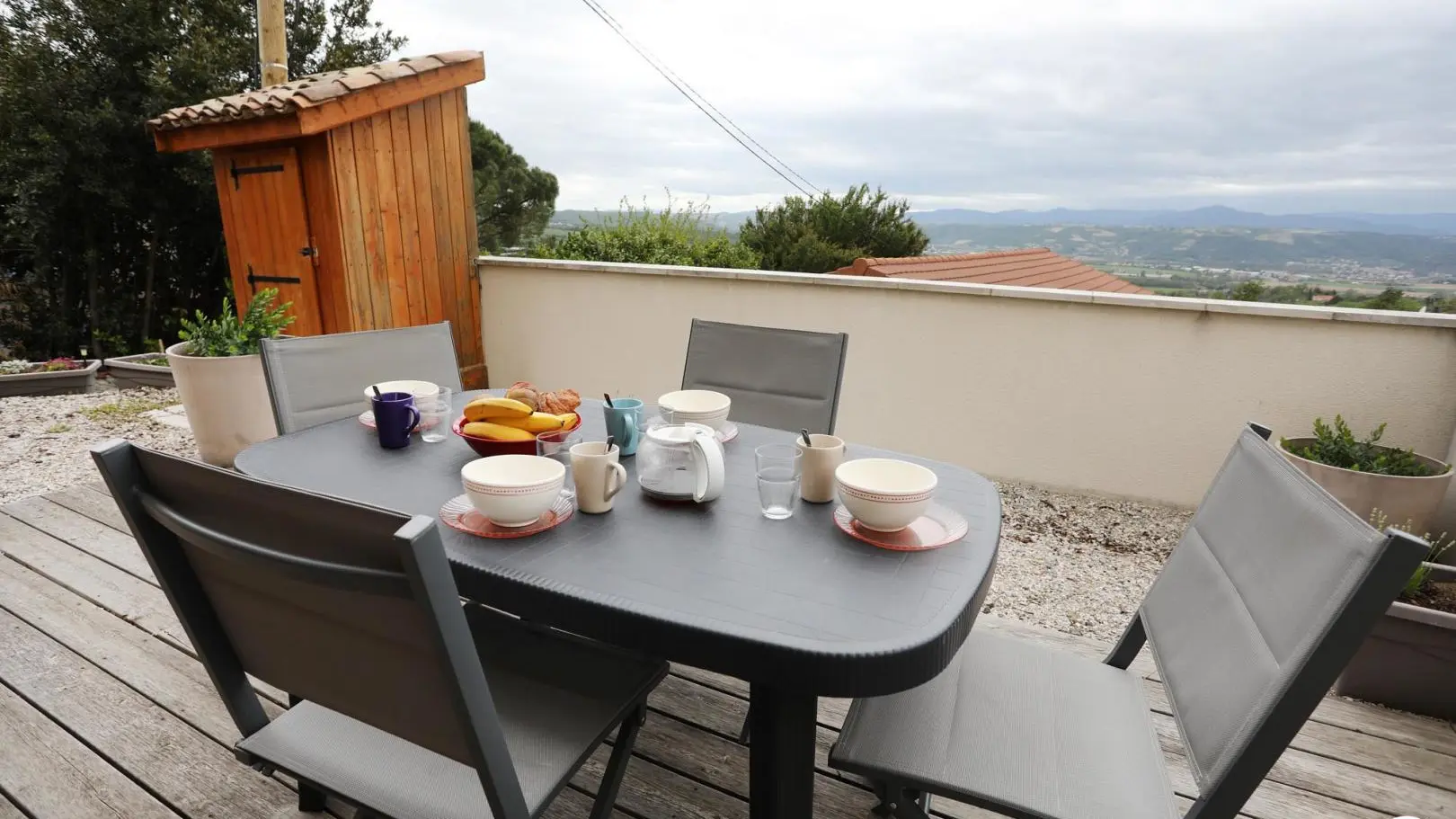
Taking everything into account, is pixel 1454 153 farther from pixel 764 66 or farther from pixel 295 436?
pixel 764 66

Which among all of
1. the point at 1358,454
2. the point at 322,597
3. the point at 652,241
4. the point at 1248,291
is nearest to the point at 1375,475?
the point at 1358,454

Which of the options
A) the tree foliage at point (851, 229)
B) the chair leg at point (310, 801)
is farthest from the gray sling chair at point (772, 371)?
the tree foliage at point (851, 229)

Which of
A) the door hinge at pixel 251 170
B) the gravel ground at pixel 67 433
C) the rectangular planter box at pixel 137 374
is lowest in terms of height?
the gravel ground at pixel 67 433

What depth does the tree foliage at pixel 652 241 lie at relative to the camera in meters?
6.36

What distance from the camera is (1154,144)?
20.7 metres

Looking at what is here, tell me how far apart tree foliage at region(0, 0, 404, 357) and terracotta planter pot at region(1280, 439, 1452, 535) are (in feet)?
28.8

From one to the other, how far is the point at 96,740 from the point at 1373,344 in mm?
4431

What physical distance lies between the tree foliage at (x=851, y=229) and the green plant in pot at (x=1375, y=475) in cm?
1038

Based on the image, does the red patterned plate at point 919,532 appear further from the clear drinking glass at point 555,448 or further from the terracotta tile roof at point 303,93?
the terracotta tile roof at point 303,93

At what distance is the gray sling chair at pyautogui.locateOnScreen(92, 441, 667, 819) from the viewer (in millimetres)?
685

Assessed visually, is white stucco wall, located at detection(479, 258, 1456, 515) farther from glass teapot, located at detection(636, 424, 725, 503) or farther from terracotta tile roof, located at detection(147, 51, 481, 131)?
glass teapot, located at detection(636, 424, 725, 503)

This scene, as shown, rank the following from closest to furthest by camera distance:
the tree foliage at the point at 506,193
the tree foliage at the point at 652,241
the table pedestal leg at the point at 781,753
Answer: the table pedestal leg at the point at 781,753 → the tree foliage at the point at 652,241 → the tree foliage at the point at 506,193

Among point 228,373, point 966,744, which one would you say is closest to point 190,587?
point 966,744

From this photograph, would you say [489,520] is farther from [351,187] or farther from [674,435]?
[351,187]
